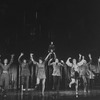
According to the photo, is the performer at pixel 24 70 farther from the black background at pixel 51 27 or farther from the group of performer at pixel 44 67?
the black background at pixel 51 27

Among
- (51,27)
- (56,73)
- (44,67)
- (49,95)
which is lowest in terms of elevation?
(49,95)

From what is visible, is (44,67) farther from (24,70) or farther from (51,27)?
(51,27)

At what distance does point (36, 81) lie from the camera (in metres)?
5.33

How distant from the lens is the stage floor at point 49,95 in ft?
16.0

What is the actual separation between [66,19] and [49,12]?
1.52ft

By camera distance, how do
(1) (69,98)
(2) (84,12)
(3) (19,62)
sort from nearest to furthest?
(1) (69,98)
(3) (19,62)
(2) (84,12)

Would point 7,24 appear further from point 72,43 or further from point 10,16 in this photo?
point 72,43

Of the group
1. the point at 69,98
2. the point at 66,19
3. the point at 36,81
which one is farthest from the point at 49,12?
the point at 69,98

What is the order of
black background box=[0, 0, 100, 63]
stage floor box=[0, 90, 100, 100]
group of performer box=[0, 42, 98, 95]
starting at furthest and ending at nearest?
black background box=[0, 0, 100, 63]
group of performer box=[0, 42, 98, 95]
stage floor box=[0, 90, 100, 100]

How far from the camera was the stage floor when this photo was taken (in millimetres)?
4869

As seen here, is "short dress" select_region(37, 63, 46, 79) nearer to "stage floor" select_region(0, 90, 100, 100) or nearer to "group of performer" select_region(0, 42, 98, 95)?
"group of performer" select_region(0, 42, 98, 95)

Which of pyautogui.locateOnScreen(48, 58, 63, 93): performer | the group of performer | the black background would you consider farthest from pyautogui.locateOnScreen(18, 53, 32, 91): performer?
pyautogui.locateOnScreen(48, 58, 63, 93): performer

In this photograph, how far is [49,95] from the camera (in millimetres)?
5105

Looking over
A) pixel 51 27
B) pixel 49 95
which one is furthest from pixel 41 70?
pixel 51 27
